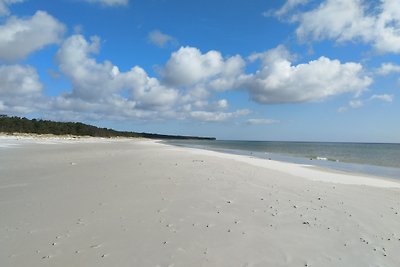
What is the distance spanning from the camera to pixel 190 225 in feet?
21.6

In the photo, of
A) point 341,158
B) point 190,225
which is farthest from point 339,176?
point 341,158

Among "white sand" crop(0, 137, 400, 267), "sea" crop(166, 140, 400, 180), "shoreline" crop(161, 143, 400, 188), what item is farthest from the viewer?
"sea" crop(166, 140, 400, 180)

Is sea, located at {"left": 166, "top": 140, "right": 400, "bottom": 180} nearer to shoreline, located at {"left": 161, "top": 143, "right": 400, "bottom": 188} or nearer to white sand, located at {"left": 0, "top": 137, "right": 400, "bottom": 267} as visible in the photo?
shoreline, located at {"left": 161, "top": 143, "right": 400, "bottom": 188}

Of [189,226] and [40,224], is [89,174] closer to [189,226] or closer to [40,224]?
[40,224]

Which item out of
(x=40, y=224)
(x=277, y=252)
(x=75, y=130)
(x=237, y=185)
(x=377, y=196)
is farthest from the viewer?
(x=75, y=130)

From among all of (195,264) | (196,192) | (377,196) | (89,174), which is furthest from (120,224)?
(377,196)

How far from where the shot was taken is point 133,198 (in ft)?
28.9

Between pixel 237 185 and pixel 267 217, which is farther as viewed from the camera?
pixel 237 185

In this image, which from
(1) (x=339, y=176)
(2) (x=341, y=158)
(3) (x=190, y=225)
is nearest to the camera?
(3) (x=190, y=225)

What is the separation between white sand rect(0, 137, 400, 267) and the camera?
5055 millimetres

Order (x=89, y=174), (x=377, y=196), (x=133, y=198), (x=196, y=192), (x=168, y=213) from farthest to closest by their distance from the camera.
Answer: (x=89, y=174) → (x=377, y=196) → (x=196, y=192) → (x=133, y=198) → (x=168, y=213)

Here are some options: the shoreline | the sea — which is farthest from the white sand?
the sea

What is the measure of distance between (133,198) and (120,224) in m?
2.37

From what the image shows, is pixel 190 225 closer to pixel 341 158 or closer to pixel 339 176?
pixel 339 176
